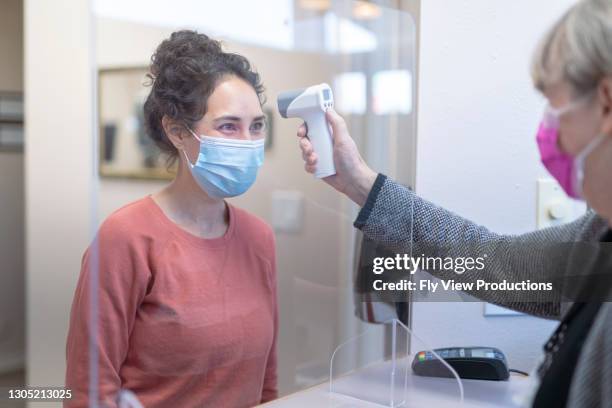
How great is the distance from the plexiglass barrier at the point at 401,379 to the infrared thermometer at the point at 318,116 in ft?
1.06

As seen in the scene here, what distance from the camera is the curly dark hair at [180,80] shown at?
2.81 feet

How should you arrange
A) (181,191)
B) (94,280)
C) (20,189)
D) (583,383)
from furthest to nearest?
(20,189) < (181,191) < (94,280) < (583,383)

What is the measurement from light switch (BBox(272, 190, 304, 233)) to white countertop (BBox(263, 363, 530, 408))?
348 mm

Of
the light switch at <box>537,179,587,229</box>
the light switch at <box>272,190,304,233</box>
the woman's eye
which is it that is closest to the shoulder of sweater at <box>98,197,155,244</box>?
the woman's eye

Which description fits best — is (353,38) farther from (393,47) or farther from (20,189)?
(20,189)

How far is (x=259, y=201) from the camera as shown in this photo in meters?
1.15

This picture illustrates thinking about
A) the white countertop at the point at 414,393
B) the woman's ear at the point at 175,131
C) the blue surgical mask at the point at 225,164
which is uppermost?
the woman's ear at the point at 175,131

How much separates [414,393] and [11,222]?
1.06 meters

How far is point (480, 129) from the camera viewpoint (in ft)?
3.71

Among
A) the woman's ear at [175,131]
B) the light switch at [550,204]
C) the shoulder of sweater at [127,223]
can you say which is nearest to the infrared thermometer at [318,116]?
the woman's ear at [175,131]

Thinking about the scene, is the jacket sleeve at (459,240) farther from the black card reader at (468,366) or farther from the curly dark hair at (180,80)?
the curly dark hair at (180,80)

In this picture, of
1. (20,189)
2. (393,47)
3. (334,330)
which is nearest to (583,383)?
(334,330)

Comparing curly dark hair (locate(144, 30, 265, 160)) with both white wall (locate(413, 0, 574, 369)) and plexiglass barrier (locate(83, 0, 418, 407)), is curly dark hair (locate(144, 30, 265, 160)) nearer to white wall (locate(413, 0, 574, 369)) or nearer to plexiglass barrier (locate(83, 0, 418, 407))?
plexiglass barrier (locate(83, 0, 418, 407))

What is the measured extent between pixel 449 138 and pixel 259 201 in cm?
43
